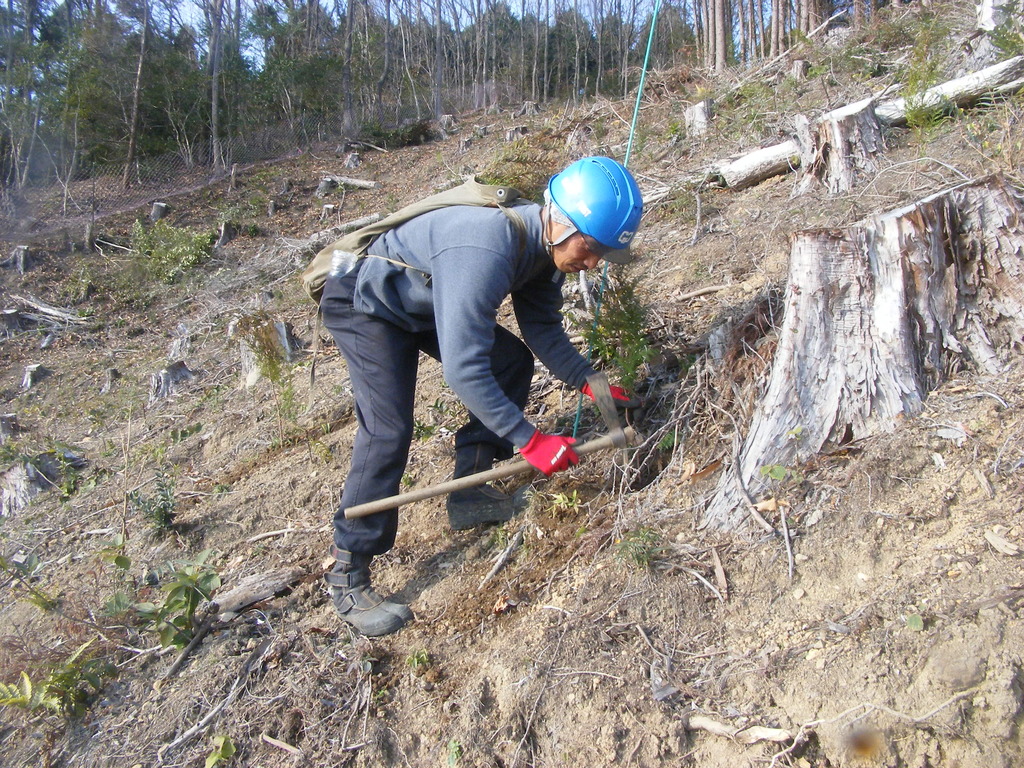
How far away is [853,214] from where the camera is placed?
3.46 metres

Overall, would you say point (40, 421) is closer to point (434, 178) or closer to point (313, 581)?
point (313, 581)

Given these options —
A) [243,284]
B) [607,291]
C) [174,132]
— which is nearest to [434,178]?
[243,284]

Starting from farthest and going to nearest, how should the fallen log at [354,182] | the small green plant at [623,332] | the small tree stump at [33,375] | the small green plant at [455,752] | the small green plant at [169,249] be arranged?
the fallen log at [354,182] → the small green plant at [169,249] → the small tree stump at [33,375] → the small green plant at [623,332] → the small green plant at [455,752]

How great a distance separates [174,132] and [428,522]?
1834cm

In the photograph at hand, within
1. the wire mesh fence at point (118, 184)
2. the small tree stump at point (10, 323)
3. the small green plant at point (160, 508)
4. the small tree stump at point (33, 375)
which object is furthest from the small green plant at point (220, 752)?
the wire mesh fence at point (118, 184)

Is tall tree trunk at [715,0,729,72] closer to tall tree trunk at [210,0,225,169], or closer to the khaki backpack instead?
the khaki backpack

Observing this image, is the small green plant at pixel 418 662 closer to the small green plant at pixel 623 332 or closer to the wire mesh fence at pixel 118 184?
the small green plant at pixel 623 332

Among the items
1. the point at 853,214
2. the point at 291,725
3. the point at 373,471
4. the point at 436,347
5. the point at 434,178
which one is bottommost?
the point at 291,725

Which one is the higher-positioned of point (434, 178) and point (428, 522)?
point (434, 178)

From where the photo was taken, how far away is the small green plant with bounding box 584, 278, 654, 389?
3.27 meters

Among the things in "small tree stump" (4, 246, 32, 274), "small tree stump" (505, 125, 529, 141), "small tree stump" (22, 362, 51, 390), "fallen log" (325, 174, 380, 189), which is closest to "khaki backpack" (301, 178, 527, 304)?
"small tree stump" (22, 362, 51, 390)

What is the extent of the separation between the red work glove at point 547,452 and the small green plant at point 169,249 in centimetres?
1040

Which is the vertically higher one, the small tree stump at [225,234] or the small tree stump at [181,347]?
the small tree stump at [225,234]

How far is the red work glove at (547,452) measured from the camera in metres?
2.63
